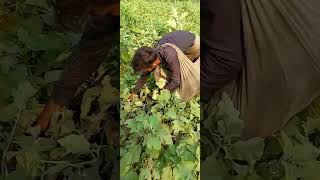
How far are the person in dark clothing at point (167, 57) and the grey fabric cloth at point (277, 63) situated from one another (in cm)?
24

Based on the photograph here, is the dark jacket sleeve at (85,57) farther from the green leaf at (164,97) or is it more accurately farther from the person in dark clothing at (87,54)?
the green leaf at (164,97)

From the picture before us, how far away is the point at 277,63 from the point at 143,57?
1.62ft

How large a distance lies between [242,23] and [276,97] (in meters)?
0.29

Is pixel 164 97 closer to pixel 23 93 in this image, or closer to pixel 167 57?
pixel 167 57

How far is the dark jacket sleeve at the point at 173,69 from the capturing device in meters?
1.71

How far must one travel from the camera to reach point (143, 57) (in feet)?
5.55

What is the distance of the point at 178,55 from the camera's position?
1730mm

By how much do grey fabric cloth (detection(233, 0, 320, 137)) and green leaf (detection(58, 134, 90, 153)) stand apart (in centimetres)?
56

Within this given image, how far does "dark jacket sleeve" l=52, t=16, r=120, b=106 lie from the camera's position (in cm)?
176

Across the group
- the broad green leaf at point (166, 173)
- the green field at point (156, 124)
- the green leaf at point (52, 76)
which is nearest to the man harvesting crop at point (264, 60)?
the green field at point (156, 124)

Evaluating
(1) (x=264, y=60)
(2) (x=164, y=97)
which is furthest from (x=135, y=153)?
(1) (x=264, y=60)

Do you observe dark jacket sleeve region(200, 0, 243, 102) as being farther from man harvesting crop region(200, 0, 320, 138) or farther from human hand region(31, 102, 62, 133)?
human hand region(31, 102, 62, 133)

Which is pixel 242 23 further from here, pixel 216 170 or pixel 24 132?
pixel 24 132

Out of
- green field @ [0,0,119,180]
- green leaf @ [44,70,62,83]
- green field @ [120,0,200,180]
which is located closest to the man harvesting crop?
green field @ [120,0,200,180]
